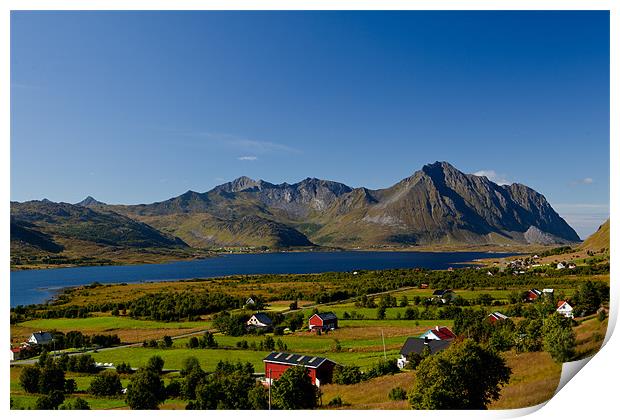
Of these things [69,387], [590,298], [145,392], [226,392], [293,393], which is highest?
[590,298]

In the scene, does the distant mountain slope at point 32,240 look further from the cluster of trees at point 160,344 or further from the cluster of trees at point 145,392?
the cluster of trees at point 145,392

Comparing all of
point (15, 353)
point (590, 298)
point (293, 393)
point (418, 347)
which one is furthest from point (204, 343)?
point (590, 298)

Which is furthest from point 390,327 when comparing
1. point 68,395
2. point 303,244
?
point 303,244

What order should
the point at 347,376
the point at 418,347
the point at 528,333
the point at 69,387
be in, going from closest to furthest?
the point at 69,387, the point at 347,376, the point at 528,333, the point at 418,347

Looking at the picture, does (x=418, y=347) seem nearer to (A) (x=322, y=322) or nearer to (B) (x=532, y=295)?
(A) (x=322, y=322)

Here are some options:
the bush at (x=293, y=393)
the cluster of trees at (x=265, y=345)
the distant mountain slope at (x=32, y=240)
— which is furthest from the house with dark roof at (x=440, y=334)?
the distant mountain slope at (x=32, y=240)

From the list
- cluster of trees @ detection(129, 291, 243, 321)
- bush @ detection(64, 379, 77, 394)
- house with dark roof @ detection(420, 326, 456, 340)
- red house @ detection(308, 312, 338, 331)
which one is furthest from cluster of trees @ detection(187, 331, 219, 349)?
house with dark roof @ detection(420, 326, 456, 340)

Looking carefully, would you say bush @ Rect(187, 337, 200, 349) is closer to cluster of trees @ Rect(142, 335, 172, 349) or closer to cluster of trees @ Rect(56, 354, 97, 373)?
cluster of trees @ Rect(142, 335, 172, 349)
